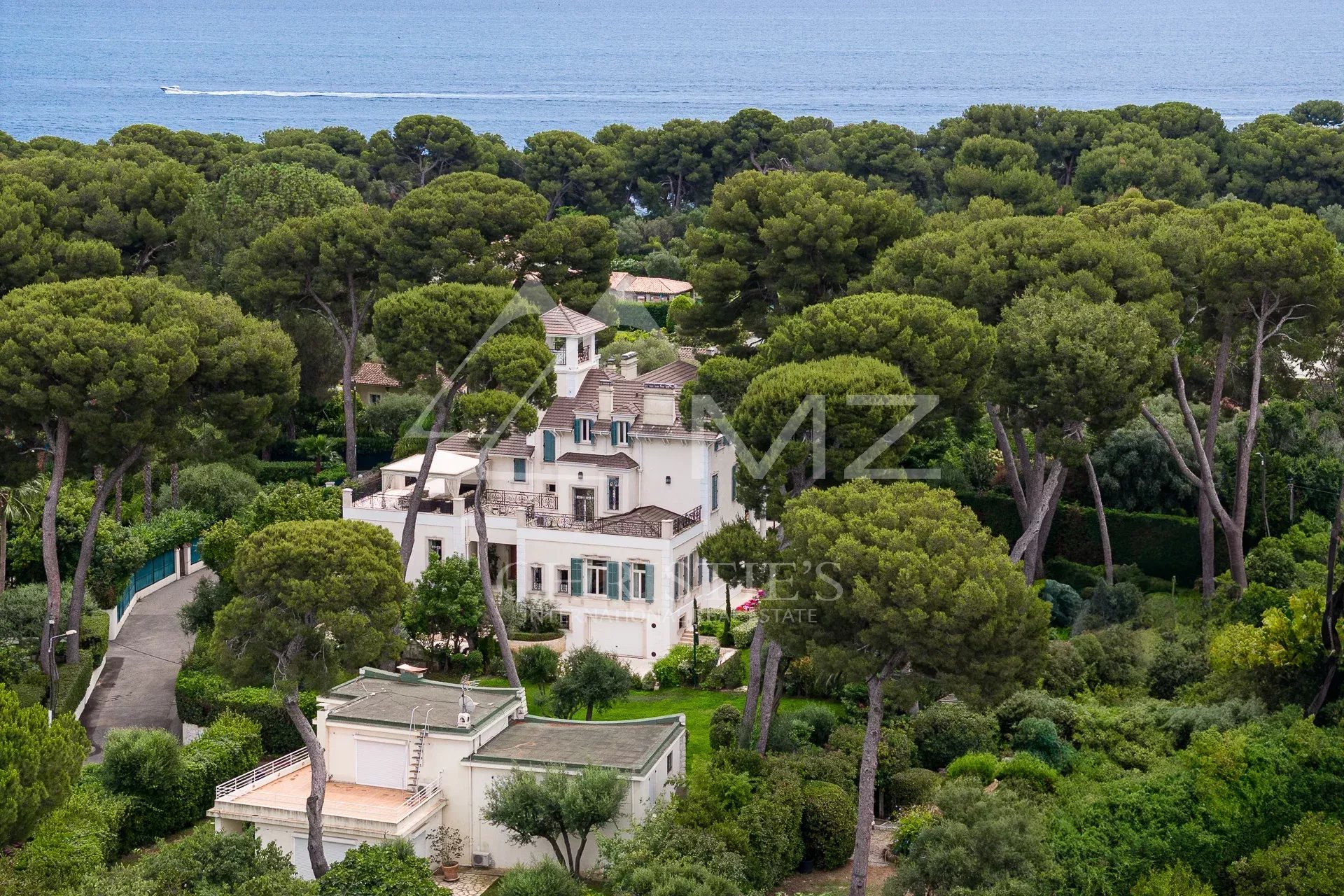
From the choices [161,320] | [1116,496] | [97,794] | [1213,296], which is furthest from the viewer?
[1116,496]

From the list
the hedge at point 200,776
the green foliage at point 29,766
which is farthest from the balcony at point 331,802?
the green foliage at point 29,766

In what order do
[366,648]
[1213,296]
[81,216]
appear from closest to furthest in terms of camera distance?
[366,648]
[1213,296]
[81,216]

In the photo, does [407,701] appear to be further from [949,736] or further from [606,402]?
[606,402]

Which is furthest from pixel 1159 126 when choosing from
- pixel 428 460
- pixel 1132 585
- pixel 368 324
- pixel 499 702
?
pixel 499 702

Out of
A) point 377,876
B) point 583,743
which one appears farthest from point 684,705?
point 377,876

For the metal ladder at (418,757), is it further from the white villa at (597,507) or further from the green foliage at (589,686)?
the white villa at (597,507)

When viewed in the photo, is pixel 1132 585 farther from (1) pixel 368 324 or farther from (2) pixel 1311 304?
(1) pixel 368 324
